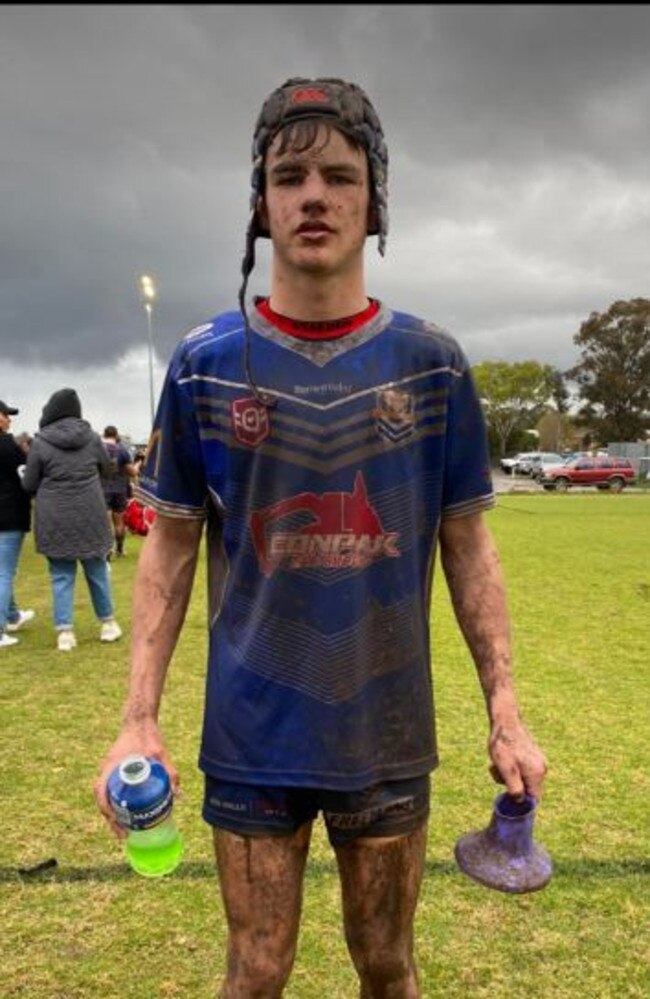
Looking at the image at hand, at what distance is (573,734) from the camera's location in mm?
5695

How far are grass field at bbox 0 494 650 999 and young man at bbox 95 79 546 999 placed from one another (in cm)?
136

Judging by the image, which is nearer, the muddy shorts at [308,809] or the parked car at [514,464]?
the muddy shorts at [308,809]

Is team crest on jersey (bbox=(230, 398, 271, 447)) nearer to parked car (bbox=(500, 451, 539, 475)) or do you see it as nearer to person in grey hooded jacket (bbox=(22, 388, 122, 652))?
person in grey hooded jacket (bbox=(22, 388, 122, 652))

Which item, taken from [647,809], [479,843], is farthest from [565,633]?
[479,843]

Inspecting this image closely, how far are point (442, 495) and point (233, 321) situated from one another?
25.4 inches

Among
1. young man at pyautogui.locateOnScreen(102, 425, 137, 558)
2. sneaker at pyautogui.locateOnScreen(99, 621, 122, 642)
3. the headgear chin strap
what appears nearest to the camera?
the headgear chin strap

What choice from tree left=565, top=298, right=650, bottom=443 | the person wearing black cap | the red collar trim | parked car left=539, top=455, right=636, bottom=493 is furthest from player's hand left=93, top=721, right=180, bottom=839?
tree left=565, top=298, right=650, bottom=443

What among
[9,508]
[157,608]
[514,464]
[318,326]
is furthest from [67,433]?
[514,464]

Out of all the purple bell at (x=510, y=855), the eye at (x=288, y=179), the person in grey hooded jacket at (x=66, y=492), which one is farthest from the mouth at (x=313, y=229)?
the person in grey hooded jacket at (x=66, y=492)

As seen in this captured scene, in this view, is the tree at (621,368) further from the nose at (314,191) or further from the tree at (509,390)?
the nose at (314,191)

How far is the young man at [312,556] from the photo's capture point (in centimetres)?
195

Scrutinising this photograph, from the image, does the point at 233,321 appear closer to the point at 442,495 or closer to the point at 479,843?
the point at 442,495

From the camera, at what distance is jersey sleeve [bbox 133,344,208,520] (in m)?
2.04

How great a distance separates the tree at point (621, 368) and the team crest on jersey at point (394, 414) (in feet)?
248
